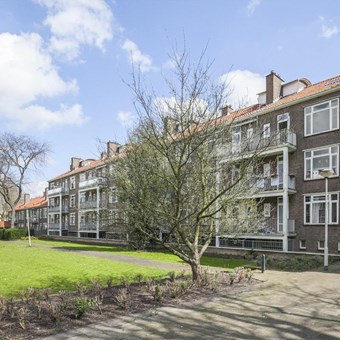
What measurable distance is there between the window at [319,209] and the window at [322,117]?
4.02 m

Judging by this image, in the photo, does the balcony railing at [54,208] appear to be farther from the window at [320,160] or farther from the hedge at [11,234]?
the window at [320,160]

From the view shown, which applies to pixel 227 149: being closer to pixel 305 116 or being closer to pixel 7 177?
pixel 305 116

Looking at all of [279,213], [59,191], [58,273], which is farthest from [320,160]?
[59,191]

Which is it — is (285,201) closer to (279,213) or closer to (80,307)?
(279,213)

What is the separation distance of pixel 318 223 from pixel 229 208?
10.6 metres

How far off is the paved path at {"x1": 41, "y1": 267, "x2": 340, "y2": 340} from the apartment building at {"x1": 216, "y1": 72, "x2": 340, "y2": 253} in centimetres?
1093

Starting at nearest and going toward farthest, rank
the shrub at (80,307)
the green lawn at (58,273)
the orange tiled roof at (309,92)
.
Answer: the shrub at (80,307), the green lawn at (58,273), the orange tiled roof at (309,92)

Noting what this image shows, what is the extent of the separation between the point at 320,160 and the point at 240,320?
16416 millimetres

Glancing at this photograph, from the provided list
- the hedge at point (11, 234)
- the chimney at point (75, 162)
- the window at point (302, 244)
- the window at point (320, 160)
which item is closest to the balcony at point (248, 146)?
the window at point (320, 160)

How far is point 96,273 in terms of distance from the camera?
15.1m

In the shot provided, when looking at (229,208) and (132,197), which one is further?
(229,208)

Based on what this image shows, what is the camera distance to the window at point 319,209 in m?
20.5

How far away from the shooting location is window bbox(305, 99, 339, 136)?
20766 millimetres

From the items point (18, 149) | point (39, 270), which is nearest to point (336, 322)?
point (39, 270)
